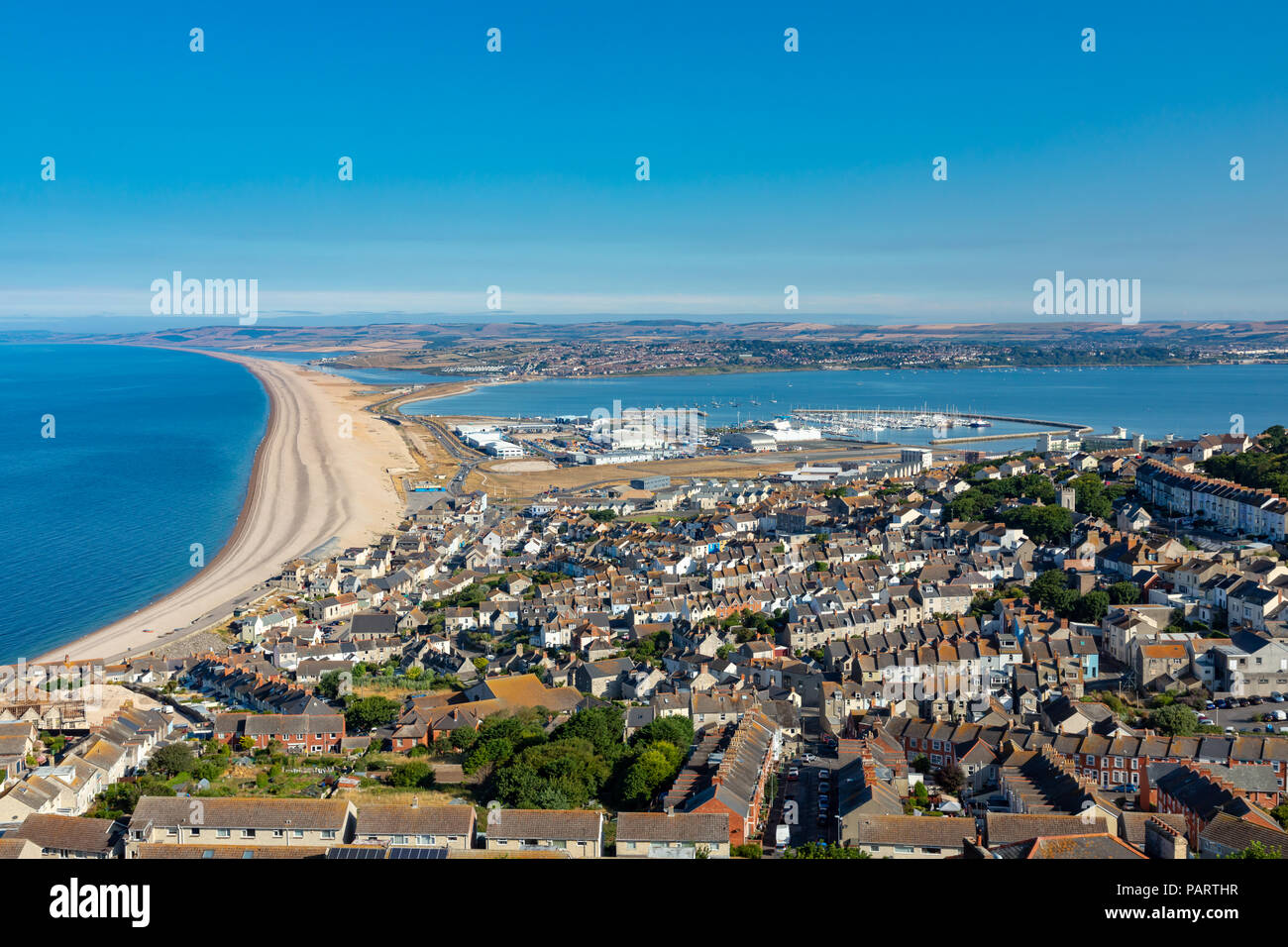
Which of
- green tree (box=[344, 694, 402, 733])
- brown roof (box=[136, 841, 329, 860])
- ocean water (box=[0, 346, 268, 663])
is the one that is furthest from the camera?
ocean water (box=[0, 346, 268, 663])

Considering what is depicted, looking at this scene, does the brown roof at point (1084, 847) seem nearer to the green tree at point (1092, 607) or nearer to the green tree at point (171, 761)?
the green tree at point (171, 761)

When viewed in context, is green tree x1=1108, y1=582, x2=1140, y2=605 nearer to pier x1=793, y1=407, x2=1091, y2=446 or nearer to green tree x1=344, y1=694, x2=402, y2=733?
green tree x1=344, y1=694, x2=402, y2=733

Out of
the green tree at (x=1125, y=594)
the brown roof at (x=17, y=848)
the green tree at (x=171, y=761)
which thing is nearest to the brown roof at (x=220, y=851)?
the brown roof at (x=17, y=848)

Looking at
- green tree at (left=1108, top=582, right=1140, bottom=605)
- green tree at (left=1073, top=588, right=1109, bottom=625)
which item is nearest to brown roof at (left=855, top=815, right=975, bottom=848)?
green tree at (left=1073, top=588, right=1109, bottom=625)

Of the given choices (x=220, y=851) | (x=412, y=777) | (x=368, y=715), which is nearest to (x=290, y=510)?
(x=368, y=715)

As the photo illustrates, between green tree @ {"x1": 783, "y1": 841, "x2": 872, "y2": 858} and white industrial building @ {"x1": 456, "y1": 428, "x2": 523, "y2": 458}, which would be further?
white industrial building @ {"x1": 456, "y1": 428, "x2": 523, "y2": 458}

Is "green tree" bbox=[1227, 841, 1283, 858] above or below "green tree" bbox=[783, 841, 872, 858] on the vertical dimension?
above

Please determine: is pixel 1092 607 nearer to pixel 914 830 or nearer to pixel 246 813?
pixel 914 830
